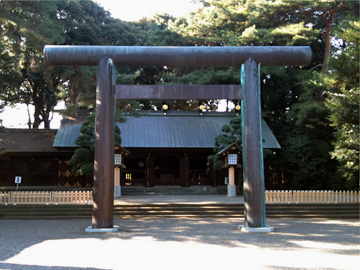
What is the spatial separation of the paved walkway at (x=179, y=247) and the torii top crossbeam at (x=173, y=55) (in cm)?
469

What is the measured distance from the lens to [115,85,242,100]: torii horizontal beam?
32.9 ft

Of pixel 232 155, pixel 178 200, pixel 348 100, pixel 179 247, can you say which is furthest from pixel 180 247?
pixel 232 155

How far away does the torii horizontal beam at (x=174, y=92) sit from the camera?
10.0 meters

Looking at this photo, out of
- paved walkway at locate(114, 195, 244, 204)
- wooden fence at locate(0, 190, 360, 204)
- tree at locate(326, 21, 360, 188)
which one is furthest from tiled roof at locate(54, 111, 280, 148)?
tree at locate(326, 21, 360, 188)

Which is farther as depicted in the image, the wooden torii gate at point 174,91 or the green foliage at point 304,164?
the green foliage at point 304,164

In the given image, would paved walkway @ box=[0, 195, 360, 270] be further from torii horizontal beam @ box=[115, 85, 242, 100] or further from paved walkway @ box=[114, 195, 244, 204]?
paved walkway @ box=[114, 195, 244, 204]

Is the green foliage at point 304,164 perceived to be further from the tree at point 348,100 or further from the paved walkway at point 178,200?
the tree at point 348,100

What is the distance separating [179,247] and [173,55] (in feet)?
16.9

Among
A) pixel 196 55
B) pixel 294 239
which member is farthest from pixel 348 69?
pixel 294 239

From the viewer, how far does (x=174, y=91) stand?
397 inches

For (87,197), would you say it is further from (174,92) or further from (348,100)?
(348,100)

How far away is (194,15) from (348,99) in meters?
18.8

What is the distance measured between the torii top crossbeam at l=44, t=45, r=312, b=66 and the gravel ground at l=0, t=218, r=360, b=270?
469 centimetres

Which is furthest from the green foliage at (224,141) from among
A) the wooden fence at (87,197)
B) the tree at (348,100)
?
the tree at (348,100)
